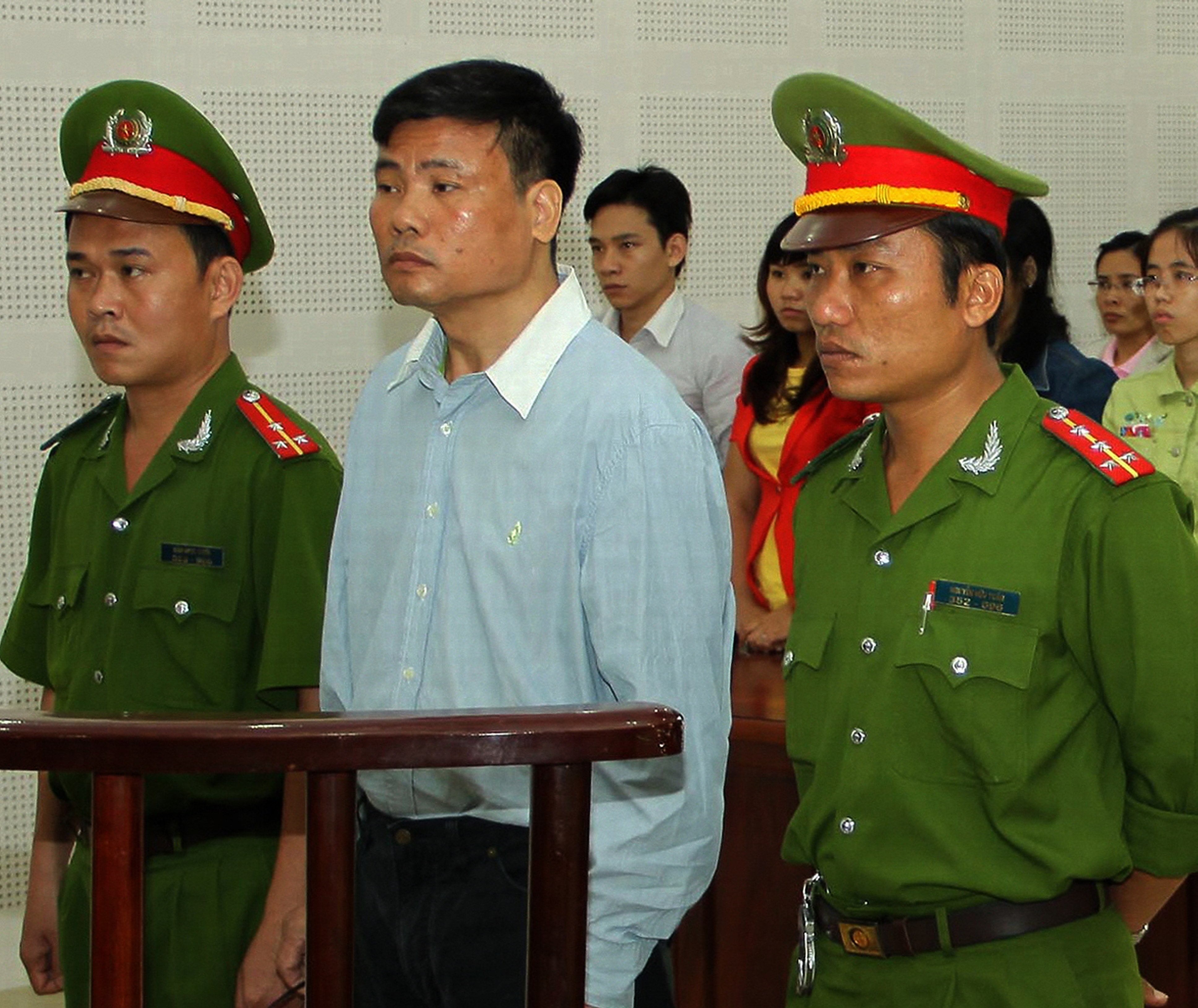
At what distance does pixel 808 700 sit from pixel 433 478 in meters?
0.52

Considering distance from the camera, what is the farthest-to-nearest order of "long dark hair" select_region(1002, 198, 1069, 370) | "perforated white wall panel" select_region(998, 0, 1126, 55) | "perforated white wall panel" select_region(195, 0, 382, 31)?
1. "perforated white wall panel" select_region(998, 0, 1126, 55)
2. "perforated white wall panel" select_region(195, 0, 382, 31)
3. "long dark hair" select_region(1002, 198, 1069, 370)

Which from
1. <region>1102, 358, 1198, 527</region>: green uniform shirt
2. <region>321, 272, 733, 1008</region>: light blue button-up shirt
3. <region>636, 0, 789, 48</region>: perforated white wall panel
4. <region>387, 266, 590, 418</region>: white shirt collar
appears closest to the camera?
<region>321, 272, 733, 1008</region>: light blue button-up shirt

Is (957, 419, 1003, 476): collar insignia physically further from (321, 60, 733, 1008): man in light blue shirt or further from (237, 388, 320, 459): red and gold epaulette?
(237, 388, 320, 459): red and gold epaulette

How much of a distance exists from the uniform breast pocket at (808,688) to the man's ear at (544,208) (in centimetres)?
53

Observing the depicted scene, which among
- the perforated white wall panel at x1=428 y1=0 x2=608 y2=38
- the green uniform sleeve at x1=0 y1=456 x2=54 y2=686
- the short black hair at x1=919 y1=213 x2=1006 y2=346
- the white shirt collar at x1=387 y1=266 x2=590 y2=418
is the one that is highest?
the perforated white wall panel at x1=428 y1=0 x2=608 y2=38

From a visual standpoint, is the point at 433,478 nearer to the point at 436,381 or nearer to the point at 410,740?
the point at 436,381

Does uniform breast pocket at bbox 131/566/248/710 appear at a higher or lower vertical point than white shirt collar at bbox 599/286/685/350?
lower

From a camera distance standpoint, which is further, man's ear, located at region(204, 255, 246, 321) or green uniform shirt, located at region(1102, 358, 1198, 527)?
green uniform shirt, located at region(1102, 358, 1198, 527)

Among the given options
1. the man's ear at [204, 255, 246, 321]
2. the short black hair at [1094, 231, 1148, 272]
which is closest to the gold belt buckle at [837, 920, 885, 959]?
the man's ear at [204, 255, 246, 321]

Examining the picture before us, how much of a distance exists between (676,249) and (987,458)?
3.27 metres

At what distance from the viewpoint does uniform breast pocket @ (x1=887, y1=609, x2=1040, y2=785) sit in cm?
176

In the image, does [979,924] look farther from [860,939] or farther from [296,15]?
[296,15]

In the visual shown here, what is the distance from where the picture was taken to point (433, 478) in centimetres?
173

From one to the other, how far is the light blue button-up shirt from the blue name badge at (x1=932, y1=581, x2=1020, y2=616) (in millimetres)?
261
